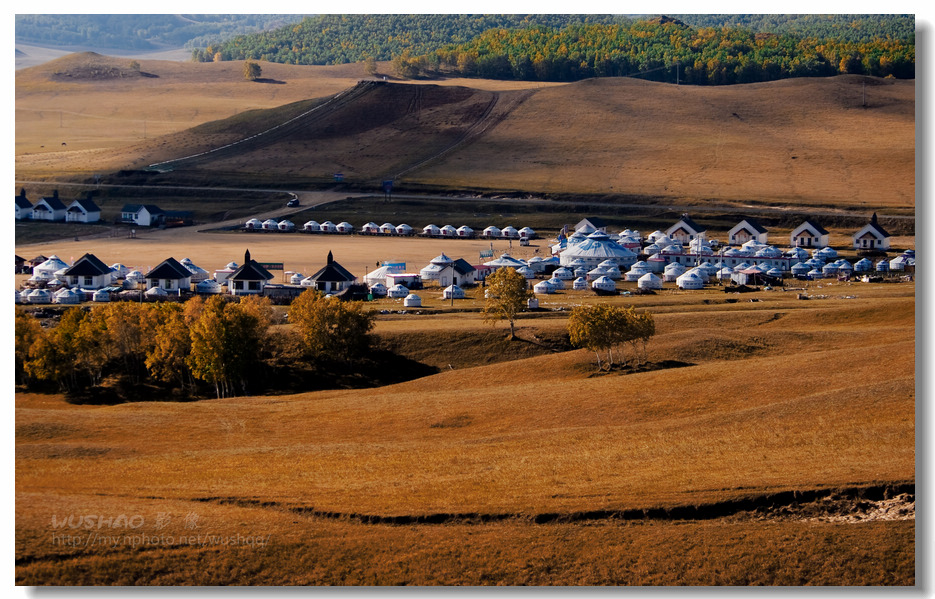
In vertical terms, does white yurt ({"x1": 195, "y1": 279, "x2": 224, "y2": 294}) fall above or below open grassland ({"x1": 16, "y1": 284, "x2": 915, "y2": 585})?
above

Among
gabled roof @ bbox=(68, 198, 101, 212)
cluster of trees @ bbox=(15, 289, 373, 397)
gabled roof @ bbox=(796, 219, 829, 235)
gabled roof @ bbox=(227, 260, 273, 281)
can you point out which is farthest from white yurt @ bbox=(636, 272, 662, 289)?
gabled roof @ bbox=(68, 198, 101, 212)

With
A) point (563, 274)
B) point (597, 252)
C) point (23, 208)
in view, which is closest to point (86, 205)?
point (23, 208)

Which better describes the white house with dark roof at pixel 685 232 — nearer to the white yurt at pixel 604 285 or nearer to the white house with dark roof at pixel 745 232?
the white house with dark roof at pixel 745 232

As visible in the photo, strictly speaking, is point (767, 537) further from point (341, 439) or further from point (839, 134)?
point (839, 134)

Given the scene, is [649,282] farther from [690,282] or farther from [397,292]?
[397,292]

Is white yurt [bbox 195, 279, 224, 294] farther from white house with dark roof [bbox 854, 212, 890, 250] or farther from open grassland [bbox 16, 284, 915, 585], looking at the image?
white house with dark roof [bbox 854, 212, 890, 250]

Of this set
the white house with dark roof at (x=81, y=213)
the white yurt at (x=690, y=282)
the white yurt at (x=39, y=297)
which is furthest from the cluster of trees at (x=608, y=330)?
the white house with dark roof at (x=81, y=213)
